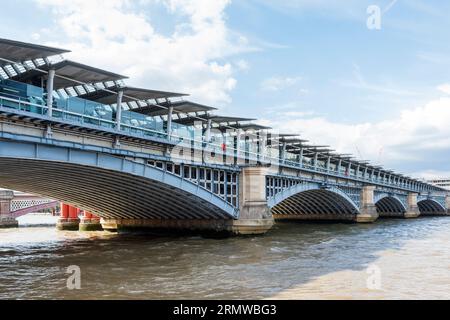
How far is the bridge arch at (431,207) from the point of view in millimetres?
105312

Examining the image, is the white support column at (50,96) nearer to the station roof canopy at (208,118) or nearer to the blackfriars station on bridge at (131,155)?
the blackfriars station on bridge at (131,155)

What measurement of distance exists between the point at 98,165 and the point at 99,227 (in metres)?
27.3

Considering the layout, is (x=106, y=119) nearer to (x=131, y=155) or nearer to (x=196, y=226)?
(x=131, y=155)

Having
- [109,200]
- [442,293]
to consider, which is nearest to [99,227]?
[109,200]

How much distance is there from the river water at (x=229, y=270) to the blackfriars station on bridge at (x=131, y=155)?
4448mm

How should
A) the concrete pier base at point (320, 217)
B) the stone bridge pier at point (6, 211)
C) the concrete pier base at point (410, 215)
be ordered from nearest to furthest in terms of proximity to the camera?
the stone bridge pier at point (6, 211) < the concrete pier base at point (320, 217) < the concrete pier base at point (410, 215)

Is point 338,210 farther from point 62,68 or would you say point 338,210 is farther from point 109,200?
point 62,68

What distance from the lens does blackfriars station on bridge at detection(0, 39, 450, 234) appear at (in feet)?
70.4

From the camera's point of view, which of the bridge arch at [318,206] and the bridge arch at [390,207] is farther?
the bridge arch at [390,207]

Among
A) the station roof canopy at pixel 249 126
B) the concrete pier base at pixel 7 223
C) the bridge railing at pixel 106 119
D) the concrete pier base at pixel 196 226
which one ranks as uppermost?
the station roof canopy at pixel 249 126

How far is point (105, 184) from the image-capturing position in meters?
30.4

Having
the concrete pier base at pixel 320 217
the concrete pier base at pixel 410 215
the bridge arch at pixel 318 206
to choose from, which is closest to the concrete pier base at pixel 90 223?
the bridge arch at pixel 318 206

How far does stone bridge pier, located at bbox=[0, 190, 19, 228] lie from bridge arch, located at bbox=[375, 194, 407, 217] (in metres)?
62.7
